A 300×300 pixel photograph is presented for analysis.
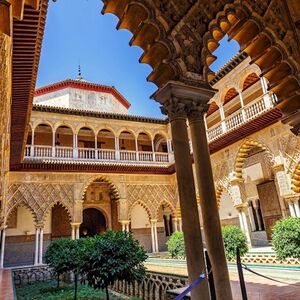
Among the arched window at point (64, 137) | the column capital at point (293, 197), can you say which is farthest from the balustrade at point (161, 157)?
the column capital at point (293, 197)

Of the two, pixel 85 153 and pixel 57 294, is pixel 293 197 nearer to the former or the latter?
pixel 57 294

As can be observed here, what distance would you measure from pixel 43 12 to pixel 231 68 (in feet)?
34.6

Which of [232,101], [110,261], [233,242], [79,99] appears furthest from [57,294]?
[79,99]

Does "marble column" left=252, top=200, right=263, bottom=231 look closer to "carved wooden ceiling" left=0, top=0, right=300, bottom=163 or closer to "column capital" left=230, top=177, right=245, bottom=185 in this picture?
"column capital" left=230, top=177, right=245, bottom=185

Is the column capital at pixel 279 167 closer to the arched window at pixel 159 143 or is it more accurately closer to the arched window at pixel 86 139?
the arched window at pixel 159 143

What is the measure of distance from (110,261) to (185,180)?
362 centimetres

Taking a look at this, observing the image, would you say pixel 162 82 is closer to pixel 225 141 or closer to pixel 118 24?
pixel 118 24

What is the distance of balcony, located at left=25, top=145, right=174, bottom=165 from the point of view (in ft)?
49.2

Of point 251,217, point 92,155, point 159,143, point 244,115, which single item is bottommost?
point 251,217

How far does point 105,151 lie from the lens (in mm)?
16703

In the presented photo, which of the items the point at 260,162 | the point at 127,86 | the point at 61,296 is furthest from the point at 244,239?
the point at 127,86

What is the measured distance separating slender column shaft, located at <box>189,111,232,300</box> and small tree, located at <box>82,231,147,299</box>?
3.41 meters

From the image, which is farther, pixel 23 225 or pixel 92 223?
pixel 92 223

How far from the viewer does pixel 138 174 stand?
17.0 m
